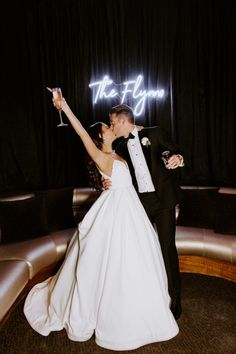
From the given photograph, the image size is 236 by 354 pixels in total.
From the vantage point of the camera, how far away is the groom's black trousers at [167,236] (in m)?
2.71

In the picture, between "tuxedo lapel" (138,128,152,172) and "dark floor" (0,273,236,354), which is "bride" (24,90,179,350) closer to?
"dark floor" (0,273,236,354)

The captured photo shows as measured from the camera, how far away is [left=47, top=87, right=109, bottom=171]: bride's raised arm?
2018mm

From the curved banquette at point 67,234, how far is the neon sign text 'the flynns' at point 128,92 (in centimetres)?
129

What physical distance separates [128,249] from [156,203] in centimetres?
59

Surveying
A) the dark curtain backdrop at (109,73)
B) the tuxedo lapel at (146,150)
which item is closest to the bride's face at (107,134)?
the tuxedo lapel at (146,150)

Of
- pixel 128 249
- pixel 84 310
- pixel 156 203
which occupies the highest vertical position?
pixel 156 203

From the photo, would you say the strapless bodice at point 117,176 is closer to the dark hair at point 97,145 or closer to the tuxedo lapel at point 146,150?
the dark hair at point 97,145

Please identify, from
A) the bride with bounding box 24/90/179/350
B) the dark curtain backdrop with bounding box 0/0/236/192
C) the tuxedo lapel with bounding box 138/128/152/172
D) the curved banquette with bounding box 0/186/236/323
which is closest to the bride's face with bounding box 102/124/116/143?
the bride with bounding box 24/90/179/350

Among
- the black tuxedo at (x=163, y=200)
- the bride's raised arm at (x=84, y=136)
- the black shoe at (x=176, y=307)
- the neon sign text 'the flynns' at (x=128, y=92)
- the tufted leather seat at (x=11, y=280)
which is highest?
the neon sign text 'the flynns' at (x=128, y=92)

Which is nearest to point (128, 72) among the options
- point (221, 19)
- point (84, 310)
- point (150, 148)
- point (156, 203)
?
point (221, 19)

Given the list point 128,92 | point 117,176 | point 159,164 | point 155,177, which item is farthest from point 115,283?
point 128,92

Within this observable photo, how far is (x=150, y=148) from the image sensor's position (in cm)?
275

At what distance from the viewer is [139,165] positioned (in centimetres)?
278

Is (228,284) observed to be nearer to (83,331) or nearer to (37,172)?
(83,331)
